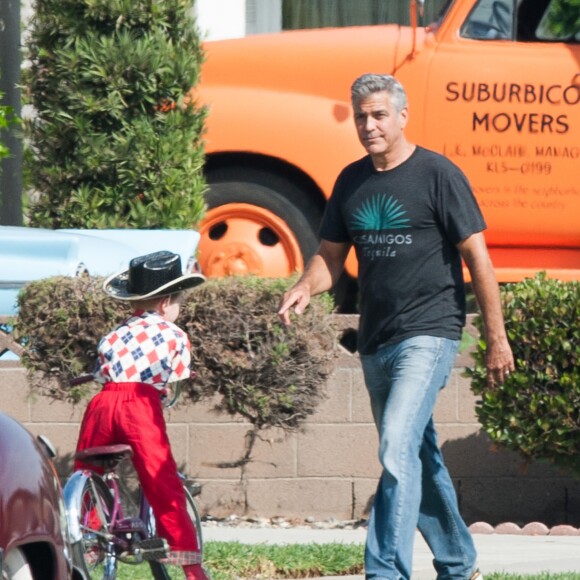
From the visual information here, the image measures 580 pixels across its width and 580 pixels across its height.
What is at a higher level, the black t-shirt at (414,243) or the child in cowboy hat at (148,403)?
the black t-shirt at (414,243)

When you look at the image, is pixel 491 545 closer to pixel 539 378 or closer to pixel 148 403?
pixel 539 378

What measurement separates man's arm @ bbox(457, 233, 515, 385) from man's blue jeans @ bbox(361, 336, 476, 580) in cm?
18

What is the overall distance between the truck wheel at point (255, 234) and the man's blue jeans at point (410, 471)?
10.3 ft

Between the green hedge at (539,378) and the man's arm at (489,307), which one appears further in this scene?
the green hedge at (539,378)

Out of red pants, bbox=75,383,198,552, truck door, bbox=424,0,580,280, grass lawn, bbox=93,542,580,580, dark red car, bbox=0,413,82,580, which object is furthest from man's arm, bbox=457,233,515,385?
truck door, bbox=424,0,580,280

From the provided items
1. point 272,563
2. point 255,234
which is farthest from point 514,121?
point 272,563

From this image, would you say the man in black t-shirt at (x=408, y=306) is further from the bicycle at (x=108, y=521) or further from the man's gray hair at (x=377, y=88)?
the bicycle at (x=108, y=521)

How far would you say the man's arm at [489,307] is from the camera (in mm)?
5254

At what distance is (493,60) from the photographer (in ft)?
29.2

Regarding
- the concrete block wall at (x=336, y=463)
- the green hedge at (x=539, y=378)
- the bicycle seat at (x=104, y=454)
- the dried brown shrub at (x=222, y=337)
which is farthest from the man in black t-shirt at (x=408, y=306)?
the concrete block wall at (x=336, y=463)

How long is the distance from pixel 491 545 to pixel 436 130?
9.28 feet

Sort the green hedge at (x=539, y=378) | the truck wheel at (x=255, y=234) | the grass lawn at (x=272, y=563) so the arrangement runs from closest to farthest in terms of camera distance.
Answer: the grass lawn at (x=272, y=563)
the green hedge at (x=539, y=378)
the truck wheel at (x=255, y=234)

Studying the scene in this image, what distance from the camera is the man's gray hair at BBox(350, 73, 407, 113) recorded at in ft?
17.8

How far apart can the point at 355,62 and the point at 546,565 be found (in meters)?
3.74
